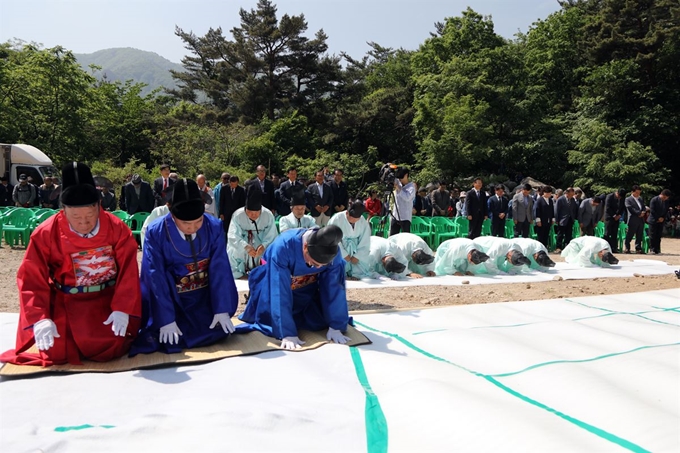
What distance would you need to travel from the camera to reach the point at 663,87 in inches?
837

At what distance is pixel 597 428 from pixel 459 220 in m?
8.74

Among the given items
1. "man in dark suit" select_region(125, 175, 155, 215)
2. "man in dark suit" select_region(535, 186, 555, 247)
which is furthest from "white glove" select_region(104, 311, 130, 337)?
"man in dark suit" select_region(535, 186, 555, 247)

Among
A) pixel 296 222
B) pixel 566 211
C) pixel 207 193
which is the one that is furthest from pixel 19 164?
pixel 566 211

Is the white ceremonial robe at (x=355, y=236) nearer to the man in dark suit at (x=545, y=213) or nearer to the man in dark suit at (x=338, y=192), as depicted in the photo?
the man in dark suit at (x=338, y=192)

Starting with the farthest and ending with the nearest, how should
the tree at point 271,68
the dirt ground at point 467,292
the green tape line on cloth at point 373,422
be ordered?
the tree at point 271,68 → the dirt ground at point 467,292 → the green tape line on cloth at point 373,422

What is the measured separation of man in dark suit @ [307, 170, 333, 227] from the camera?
29.8 feet

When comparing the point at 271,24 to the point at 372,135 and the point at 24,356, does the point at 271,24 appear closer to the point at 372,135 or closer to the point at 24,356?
the point at 372,135

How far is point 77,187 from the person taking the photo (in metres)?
3.26

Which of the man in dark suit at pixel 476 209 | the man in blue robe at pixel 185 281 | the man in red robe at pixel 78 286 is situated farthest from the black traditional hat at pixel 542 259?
the man in red robe at pixel 78 286

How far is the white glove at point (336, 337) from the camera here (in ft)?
12.4

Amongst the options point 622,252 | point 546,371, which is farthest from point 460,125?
point 546,371

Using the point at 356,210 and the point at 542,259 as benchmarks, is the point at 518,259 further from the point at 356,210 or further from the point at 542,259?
the point at 356,210

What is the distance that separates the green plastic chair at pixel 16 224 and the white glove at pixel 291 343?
7.45 m

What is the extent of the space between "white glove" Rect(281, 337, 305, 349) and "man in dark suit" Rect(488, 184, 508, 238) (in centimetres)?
773
